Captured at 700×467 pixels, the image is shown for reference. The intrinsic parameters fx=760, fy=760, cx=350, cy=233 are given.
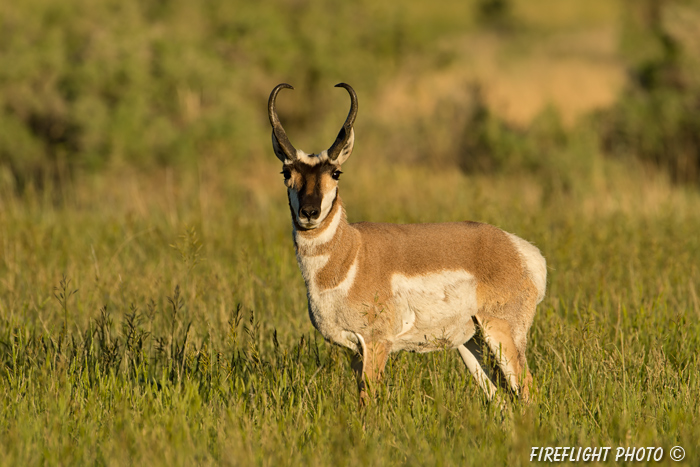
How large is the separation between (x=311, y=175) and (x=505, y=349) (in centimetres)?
175

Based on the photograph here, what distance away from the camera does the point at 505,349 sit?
509cm

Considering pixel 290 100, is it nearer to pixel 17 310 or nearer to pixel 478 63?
pixel 478 63

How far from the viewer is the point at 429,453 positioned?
4105mm

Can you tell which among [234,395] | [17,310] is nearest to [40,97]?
[17,310]

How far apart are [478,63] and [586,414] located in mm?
26316

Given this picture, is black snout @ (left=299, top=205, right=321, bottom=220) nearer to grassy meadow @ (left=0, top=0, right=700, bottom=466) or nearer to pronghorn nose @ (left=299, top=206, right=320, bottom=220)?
pronghorn nose @ (left=299, top=206, right=320, bottom=220)

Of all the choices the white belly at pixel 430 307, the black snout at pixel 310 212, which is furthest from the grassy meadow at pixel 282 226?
the black snout at pixel 310 212

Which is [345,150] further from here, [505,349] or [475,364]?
[475,364]

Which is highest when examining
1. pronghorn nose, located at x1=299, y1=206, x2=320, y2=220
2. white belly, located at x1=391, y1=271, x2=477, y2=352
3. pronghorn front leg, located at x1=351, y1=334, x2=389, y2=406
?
pronghorn nose, located at x1=299, y1=206, x2=320, y2=220

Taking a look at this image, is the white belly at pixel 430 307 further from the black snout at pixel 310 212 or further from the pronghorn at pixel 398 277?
the black snout at pixel 310 212

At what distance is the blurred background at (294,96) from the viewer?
14.6m

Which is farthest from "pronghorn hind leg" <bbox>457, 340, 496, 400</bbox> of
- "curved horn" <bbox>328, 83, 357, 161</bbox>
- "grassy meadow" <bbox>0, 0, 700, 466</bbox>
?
"curved horn" <bbox>328, 83, 357, 161</bbox>

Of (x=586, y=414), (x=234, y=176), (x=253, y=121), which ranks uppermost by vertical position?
(x=253, y=121)

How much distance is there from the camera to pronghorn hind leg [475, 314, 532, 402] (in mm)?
5055
